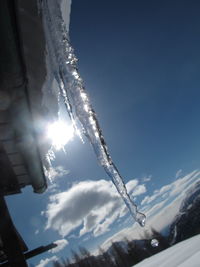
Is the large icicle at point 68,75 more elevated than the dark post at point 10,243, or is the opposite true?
the large icicle at point 68,75

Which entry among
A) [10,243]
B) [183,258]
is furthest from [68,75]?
[183,258]

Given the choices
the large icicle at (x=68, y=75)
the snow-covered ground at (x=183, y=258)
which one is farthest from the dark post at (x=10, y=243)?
the snow-covered ground at (x=183, y=258)

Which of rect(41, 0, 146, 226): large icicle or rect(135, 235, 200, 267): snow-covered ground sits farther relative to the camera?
rect(135, 235, 200, 267): snow-covered ground

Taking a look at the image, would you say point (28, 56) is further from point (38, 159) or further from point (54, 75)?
point (38, 159)

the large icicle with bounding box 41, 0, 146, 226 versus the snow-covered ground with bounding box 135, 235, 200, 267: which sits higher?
the large icicle with bounding box 41, 0, 146, 226

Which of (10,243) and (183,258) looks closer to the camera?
(10,243)

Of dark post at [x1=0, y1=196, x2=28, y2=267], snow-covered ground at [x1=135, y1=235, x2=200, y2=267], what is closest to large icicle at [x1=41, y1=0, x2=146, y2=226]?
dark post at [x1=0, y1=196, x2=28, y2=267]

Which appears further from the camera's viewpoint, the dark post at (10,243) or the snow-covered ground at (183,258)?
the snow-covered ground at (183,258)

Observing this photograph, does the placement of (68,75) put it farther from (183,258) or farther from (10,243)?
(183,258)

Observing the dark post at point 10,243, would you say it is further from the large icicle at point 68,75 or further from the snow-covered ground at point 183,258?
the snow-covered ground at point 183,258

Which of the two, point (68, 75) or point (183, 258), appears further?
point (183, 258)

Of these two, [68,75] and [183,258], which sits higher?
[68,75]

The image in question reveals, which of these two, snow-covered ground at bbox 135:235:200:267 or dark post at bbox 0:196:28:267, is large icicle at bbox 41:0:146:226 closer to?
dark post at bbox 0:196:28:267

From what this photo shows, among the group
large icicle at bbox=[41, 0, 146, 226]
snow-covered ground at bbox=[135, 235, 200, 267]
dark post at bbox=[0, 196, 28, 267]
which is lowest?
snow-covered ground at bbox=[135, 235, 200, 267]
